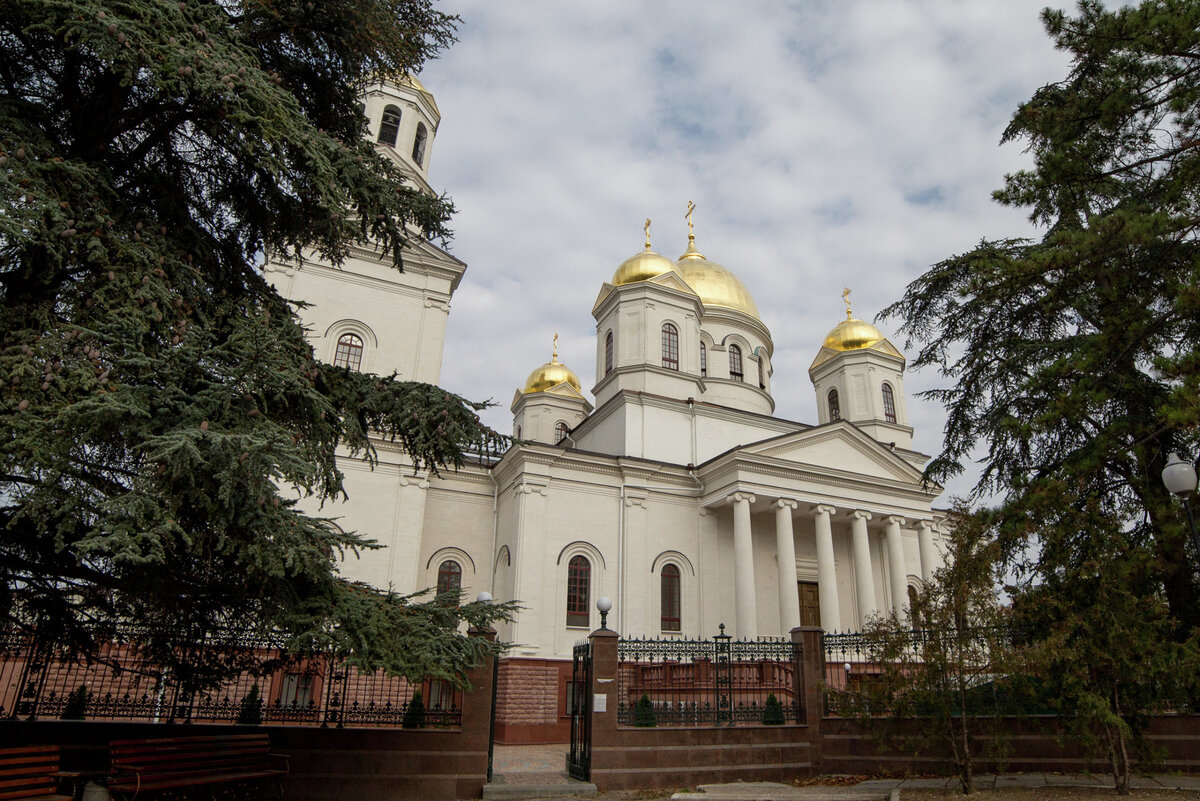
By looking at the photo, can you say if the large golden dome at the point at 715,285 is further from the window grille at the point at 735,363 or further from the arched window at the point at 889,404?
the arched window at the point at 889,404

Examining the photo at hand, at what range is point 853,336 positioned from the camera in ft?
106

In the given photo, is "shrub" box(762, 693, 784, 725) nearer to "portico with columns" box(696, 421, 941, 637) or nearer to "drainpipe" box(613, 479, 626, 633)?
"portico with columns" box(696, 421, 941, 637)

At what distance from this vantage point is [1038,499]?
9844mm

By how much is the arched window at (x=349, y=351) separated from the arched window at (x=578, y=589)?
8464 millimetres

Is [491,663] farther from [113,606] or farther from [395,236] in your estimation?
[395,236]

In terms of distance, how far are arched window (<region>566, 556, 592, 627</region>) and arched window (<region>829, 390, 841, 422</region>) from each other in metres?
15.3

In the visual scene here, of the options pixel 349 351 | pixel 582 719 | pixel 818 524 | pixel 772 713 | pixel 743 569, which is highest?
pixel 349 351

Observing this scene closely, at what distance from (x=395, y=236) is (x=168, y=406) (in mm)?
3439

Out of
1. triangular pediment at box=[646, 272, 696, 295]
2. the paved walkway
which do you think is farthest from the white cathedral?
the paved walkway

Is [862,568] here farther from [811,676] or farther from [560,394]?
[560,394]

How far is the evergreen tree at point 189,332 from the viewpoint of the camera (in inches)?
218

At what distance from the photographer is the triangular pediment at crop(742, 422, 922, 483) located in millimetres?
23625

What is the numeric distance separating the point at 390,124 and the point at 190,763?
66.7 feet

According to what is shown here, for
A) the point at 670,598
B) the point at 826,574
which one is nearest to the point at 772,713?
the point at 670,598
